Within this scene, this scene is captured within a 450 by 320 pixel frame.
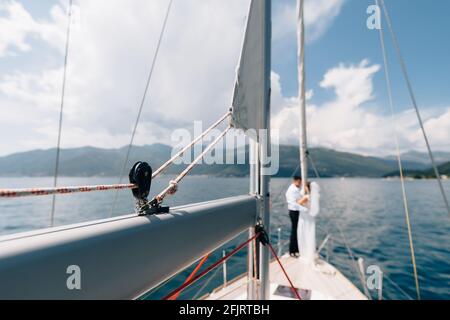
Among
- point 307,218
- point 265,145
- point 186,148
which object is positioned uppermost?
point 265,145

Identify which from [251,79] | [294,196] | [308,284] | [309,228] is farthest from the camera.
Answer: [294,196]

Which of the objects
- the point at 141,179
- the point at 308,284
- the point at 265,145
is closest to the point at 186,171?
the point at 141,179

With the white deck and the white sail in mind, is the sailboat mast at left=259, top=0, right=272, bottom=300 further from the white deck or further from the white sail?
the white deck

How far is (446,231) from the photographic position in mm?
15734

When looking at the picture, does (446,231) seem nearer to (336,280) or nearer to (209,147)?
(336,280)

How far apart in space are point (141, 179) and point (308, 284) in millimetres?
5364

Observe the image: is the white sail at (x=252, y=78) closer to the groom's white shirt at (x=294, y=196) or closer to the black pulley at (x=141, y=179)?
the black pulley at (x=141, y=179)

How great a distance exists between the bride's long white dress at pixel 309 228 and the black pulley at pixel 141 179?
5526mm

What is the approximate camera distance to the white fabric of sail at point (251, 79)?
2180 mm

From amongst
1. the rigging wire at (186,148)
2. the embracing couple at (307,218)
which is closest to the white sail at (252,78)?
the rigging wire at (186,148)

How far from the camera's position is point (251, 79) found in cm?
234

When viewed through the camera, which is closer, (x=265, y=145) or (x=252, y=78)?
(x=252, y=78)

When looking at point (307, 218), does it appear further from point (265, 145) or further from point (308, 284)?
point (265, 145)

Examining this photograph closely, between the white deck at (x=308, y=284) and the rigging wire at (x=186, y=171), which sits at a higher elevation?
the rigging wire at (x=186, y=171)
